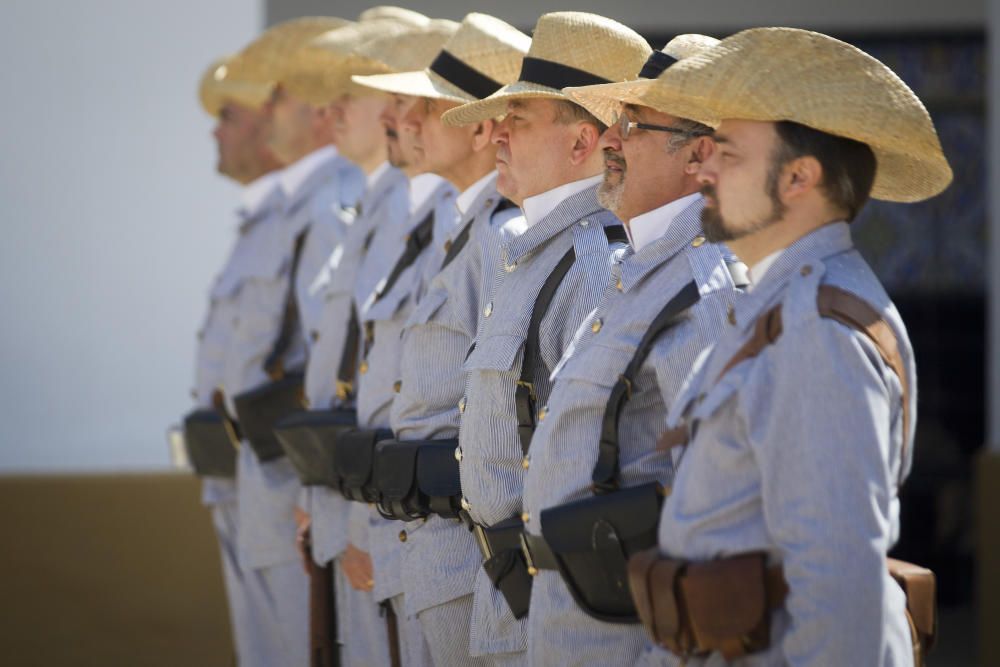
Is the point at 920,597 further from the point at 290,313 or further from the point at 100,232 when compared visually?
the point at 100,232

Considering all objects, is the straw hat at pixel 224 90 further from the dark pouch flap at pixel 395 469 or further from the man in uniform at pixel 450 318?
the dark pouch flap at pixel 395 469

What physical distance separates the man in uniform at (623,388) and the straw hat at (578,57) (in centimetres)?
34

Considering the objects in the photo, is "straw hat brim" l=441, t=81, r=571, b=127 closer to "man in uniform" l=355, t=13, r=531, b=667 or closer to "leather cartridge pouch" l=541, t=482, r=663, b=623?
"man in uniform" l=355, t=13, r=531, b=667

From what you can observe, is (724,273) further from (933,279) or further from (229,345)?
(933,279)

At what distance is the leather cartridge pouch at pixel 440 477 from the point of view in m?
3.40

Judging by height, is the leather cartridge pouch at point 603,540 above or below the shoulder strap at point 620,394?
below

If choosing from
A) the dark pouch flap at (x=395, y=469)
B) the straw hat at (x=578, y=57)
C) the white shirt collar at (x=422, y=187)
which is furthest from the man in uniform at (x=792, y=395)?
the white shirt collar at (x=422, y=187)

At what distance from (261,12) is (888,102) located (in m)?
4.69

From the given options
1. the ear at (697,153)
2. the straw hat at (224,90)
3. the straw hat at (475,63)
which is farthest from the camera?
the straw hat at (224,90)

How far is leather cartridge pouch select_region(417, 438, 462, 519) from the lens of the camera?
3397 mm

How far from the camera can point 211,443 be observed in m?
5.34

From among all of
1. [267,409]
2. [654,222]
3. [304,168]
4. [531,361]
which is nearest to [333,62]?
[304,168]

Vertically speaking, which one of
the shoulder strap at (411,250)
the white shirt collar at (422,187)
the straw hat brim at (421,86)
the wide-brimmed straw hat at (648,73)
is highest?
the wide-brimmed straw hat at (648,73)

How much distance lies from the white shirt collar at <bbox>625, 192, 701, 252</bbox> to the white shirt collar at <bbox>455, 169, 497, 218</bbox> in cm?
96
